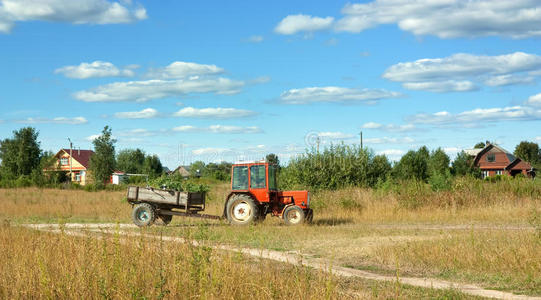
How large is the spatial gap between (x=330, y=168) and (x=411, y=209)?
1194 centimetres

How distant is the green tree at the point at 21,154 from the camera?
6481 centimetres

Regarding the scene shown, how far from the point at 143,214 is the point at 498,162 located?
69031 millimetres

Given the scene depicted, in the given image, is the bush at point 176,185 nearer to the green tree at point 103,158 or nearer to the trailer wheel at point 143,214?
the trailer wheel at point 143,214

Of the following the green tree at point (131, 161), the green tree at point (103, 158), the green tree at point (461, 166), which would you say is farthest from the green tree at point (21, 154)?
the green tree at point (461, 166)

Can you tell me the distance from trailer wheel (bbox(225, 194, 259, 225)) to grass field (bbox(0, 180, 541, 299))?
888 mm

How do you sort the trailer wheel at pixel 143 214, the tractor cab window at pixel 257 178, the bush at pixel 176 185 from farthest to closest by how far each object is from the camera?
the bush at pixel 176 185
the trailer wheel at pixel 143 214
the tractor cab window at pixel 257 178

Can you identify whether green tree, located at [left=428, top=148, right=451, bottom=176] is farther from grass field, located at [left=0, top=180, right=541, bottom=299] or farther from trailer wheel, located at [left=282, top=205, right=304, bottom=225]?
trailer wheel, located at [left=282, top=205, right=304, bottom=225]

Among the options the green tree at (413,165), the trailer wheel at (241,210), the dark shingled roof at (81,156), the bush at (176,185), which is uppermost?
the dark shingled roof at (81,156)

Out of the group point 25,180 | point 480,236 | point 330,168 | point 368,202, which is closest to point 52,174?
point 25,180

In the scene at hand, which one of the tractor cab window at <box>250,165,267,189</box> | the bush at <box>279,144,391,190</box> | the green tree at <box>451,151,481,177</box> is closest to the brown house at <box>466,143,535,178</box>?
the green tree at <box>451,151,481,177</box>

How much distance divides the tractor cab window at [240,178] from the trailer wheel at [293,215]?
5.25 feet

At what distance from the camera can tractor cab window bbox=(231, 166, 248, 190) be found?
60.5ft

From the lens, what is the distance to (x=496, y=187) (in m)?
23.6

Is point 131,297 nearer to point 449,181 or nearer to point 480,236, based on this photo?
point 480,236
